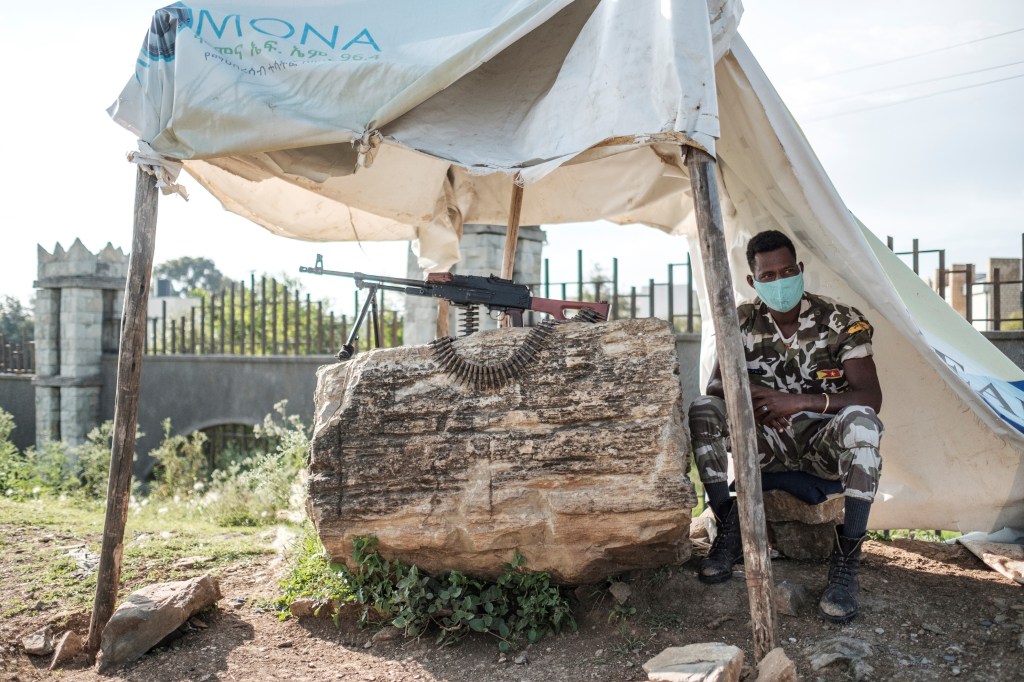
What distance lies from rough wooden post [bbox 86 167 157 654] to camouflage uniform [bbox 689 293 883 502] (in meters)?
2.61

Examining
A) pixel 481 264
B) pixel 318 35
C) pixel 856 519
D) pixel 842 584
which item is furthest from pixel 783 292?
pixel 481 264

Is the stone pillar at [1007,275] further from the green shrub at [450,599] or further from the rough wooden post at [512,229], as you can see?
the green shrub at [450,599]

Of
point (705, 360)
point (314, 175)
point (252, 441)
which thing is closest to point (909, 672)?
point (705, 360)

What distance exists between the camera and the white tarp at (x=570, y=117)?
114 inches

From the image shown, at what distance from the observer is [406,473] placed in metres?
3.41

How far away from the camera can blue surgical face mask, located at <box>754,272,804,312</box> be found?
3.64 m

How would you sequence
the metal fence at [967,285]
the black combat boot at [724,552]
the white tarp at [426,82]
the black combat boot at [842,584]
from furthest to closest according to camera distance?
the metal fence at [967,285], the black combat boot at [724,552], the black combat boot at [842,584], the white tarp at [426,82]

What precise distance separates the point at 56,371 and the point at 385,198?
760 cm

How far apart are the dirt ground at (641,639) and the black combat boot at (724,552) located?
5 cm

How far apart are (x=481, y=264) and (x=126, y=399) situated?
5049 millimetres

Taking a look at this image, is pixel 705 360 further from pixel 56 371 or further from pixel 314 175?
pixel 56 371

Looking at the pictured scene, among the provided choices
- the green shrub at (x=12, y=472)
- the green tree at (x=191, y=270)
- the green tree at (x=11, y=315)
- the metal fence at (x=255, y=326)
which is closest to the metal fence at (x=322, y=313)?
the metal fence at (x=255, y=326)

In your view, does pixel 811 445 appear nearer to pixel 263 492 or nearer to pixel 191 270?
pixel 263 492

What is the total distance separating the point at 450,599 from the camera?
3.39 meters
